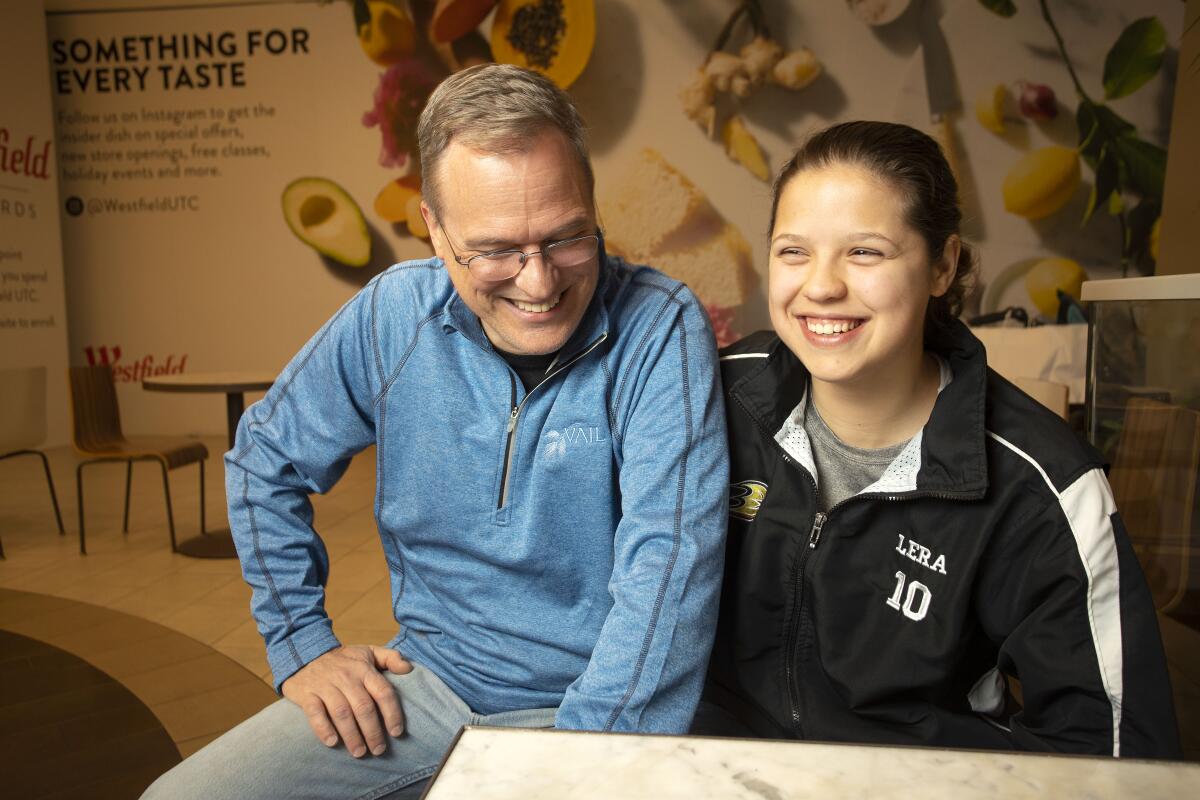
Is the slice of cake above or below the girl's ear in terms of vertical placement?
above

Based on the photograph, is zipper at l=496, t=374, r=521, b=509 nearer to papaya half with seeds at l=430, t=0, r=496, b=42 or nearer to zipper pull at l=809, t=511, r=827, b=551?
zipper pull at l=809, t=511, r=827, b=551

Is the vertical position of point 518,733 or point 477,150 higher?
point 477,150

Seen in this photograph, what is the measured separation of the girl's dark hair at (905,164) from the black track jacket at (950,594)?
165 mm

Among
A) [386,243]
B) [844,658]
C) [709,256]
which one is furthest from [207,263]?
[844,658]

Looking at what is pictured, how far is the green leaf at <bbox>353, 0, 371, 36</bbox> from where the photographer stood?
6680mm

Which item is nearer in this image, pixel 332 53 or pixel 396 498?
pixel 396 498

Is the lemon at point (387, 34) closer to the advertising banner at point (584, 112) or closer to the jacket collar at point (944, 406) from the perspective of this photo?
the advertising banner at point (584, 112)

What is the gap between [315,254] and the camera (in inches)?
275

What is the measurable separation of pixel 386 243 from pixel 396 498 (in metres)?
5.87

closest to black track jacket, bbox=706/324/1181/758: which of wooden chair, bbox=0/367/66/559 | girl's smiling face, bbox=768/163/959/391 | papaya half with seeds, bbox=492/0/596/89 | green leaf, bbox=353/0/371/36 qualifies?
girl's smiling face, bbox=768/163/959/391

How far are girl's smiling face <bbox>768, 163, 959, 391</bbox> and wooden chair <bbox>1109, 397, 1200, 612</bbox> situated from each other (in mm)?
852

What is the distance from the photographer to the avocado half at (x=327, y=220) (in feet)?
22.6

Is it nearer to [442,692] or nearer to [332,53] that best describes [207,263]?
[332,53]

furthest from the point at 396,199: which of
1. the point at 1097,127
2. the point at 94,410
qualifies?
the point at 1097,127
